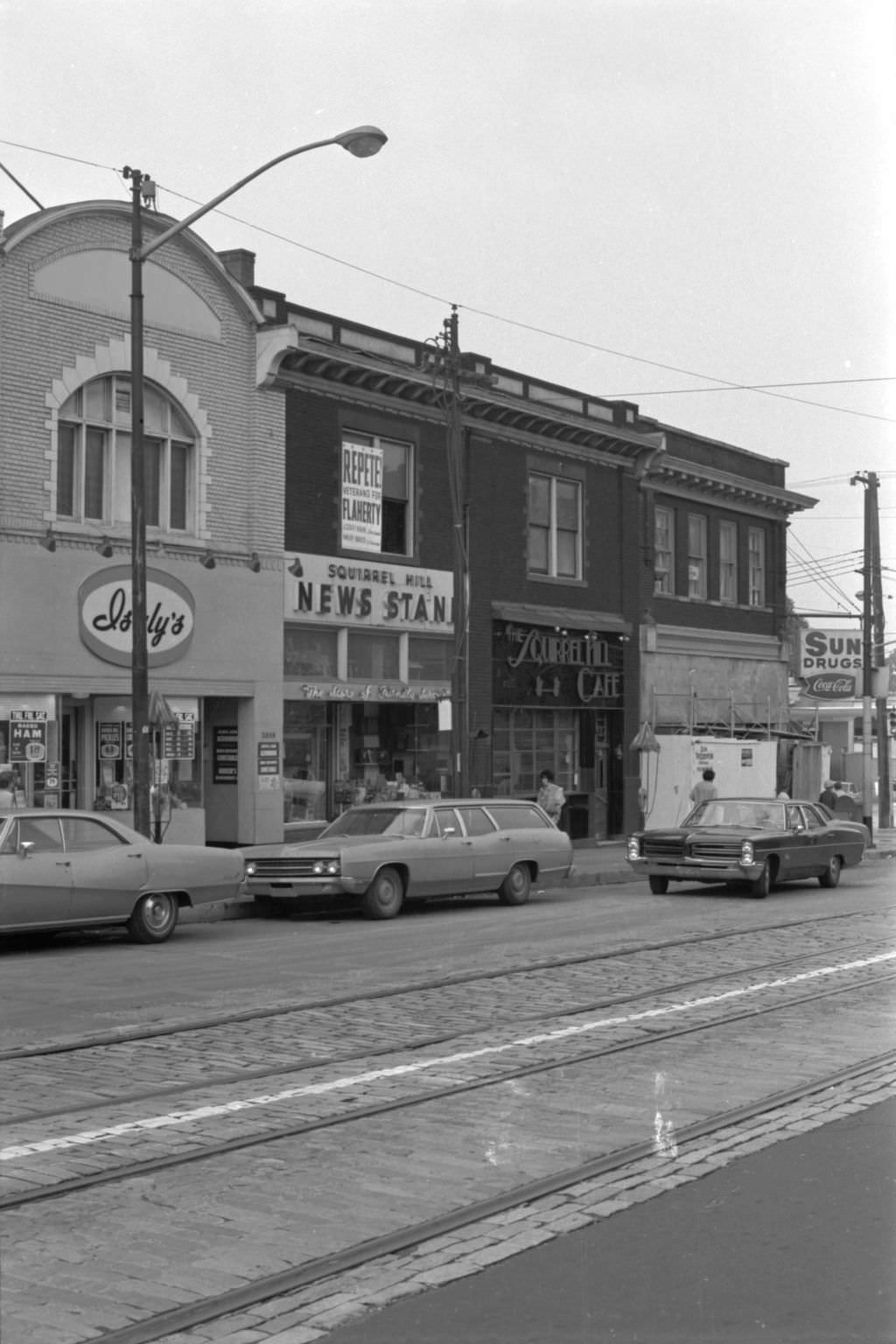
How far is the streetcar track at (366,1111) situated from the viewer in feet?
21.4

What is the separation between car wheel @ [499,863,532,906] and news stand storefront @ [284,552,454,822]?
474 centimetres

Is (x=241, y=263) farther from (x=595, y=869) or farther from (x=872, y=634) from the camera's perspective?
(x=872, y=634)

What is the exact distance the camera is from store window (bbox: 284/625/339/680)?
2588 centimetres

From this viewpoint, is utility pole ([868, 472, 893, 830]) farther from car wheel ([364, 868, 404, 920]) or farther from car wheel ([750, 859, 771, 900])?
car wheel ([364, 868, 404, 920])

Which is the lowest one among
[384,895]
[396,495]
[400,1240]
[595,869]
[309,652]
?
[400,1240]

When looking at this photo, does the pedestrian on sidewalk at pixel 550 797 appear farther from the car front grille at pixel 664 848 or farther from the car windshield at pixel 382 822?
the car windshield at pixel 382 822

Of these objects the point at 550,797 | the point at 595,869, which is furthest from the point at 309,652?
the point at 595,869

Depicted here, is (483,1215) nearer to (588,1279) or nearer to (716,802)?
(588,1279)

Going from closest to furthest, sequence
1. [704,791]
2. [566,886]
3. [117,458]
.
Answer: [117,458]
[566,886]
[704,791]

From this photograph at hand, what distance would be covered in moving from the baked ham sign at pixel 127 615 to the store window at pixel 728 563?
54.2 feet

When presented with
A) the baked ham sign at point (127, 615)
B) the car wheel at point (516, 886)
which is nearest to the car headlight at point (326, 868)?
the car wheel at point (516, 886)

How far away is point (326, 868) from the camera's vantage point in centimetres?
1812

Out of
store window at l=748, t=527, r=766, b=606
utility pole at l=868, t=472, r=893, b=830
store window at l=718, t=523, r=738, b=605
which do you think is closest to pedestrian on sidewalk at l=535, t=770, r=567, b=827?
store window at l=718, t=523, r=738, b=605

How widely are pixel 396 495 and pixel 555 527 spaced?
488 centimetres
